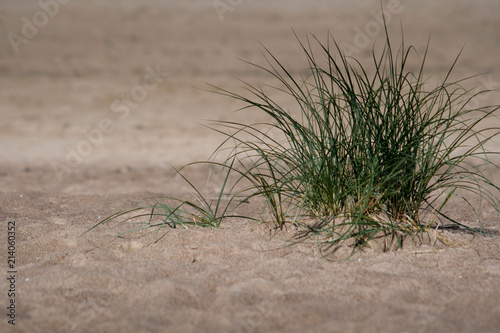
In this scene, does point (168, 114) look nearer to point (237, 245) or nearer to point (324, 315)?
point (237, 245)

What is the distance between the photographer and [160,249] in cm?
Result: 215

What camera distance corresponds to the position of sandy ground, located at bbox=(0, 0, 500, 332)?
5.29 ft

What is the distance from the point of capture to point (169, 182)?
4.34 metres

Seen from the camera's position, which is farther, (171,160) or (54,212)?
(171,160)

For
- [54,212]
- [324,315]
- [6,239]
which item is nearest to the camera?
[324,315]

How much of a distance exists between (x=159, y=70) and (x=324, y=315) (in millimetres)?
7523

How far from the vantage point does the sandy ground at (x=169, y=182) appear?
161 centimetres

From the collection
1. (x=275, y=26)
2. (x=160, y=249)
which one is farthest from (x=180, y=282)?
(x=275, y=26)

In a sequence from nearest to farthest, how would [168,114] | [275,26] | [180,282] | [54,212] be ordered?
1. [180,282]
2. [54,212]
3. [168,114]
4. [275,26]

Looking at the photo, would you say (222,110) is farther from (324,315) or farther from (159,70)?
(324,315)

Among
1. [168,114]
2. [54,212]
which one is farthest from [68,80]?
[54,212]

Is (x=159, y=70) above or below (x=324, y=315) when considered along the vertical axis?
above

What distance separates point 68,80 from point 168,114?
7.58ft

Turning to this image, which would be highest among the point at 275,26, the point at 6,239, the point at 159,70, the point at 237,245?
the point at 275,26
